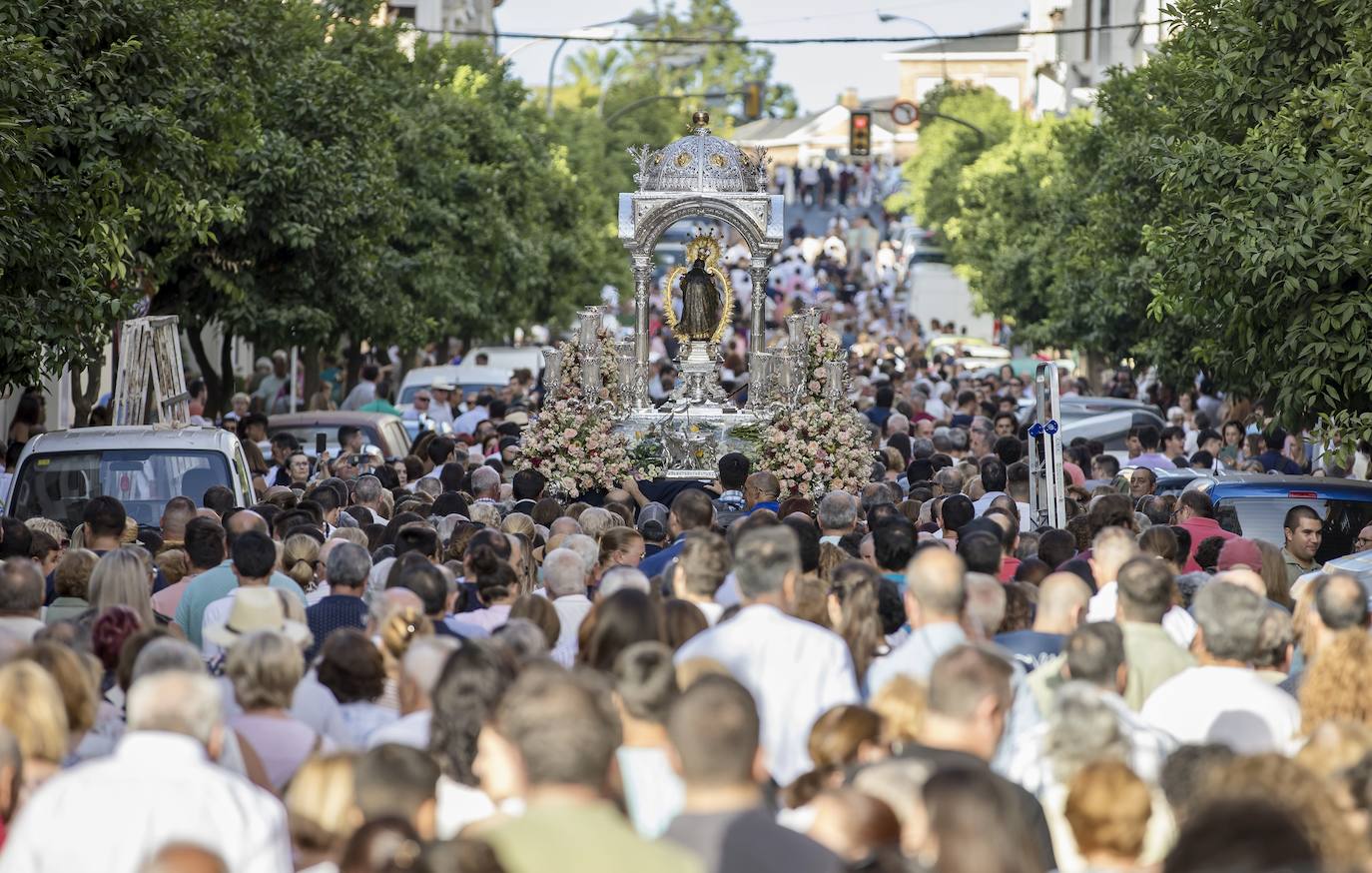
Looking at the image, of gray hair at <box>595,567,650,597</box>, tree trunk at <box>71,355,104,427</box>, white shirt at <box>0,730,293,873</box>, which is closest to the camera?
white shirt at <box>0,730,293,873</box>

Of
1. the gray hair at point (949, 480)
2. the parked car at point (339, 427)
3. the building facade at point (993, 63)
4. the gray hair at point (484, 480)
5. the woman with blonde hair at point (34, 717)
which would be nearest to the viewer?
the woman with blonde hair at point (34, 717)

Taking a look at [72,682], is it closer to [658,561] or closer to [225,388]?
[658,561]

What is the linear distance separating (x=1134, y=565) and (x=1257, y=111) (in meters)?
9.65

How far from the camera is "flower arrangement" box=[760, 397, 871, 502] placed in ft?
61.1

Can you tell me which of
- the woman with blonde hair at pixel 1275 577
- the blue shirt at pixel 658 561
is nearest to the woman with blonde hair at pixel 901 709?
the woman with blonde hair at pixel 1275 577

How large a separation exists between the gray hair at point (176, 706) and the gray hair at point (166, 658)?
57 cm

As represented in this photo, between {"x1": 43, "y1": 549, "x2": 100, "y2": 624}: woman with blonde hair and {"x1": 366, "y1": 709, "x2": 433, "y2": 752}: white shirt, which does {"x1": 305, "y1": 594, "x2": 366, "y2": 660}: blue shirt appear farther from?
{"x1": 366, "y1": 709, "x2": 433, "y2": 752}: white shirt

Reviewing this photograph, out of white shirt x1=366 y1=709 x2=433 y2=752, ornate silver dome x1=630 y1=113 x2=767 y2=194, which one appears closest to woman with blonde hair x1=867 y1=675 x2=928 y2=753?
white shirt x1=366 y1=709 x2=433 y2=752

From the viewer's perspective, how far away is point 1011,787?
5844 millimetres

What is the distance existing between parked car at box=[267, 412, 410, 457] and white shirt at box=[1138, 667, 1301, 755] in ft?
47.8

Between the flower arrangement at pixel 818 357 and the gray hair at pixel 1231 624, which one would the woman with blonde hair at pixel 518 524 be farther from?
the flower arrangement at pixel 818 357

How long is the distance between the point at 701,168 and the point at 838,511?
9943 mm

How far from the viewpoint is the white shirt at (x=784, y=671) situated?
743 cm

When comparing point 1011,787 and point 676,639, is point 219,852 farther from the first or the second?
point 676,639
